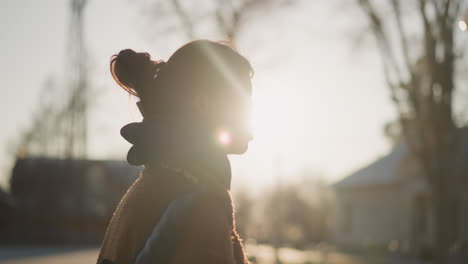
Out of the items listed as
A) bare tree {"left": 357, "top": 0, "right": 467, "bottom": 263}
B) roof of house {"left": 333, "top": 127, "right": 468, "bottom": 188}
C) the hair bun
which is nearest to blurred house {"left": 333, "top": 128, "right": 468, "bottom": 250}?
roof of house {"left": 333, "top": 127, "right": 468, "bottom": 188}

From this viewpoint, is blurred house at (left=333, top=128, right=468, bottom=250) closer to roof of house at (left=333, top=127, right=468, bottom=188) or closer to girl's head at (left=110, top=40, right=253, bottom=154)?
roof of house at (left=333, top=127, right=468, bottom=188)

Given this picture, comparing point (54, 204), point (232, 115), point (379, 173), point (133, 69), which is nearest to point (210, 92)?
point (232, 115)

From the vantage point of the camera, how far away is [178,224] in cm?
179

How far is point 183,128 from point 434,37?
12962 mm

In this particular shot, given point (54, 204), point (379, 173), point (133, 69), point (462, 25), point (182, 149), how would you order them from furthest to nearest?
1. point (54, 204)
2. point (379, 173)
3. point (462, 25)
4. point (133, 69)
5. point (182, 149)

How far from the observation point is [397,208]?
38875mm

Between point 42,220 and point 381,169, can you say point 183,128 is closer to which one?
point 381,169

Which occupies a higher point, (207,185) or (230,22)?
(230,22)

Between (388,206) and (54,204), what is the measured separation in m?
25.3

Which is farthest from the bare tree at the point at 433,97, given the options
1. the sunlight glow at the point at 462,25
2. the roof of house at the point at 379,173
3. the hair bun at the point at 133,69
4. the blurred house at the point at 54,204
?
the blurred house at the point at 54,204

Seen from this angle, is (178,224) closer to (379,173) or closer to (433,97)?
(433,97)

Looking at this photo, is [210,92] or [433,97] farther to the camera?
[433,97]

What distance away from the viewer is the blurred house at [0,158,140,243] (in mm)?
50125

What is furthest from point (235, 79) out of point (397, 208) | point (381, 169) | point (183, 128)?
point (381, 169)
